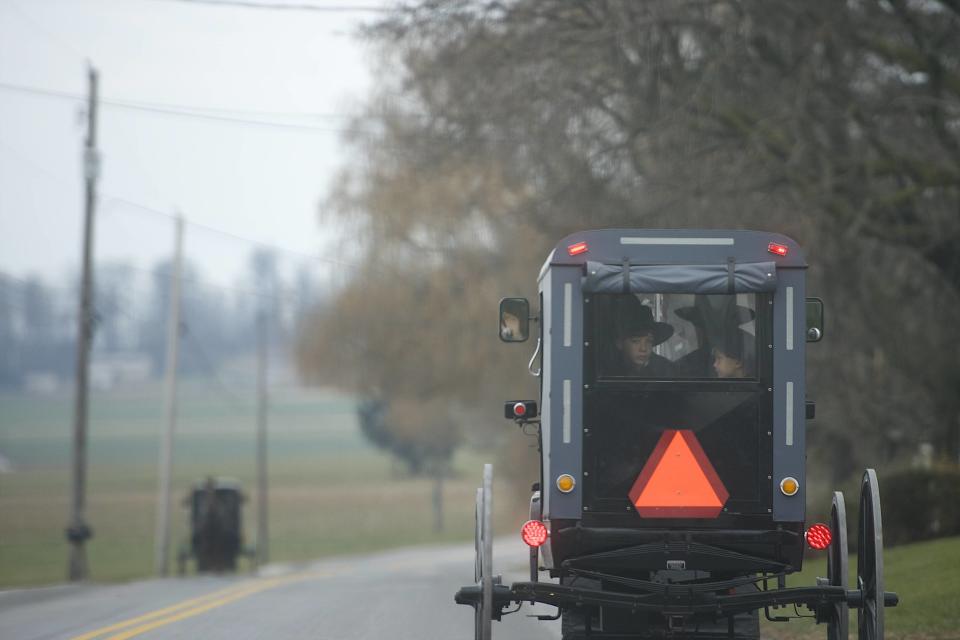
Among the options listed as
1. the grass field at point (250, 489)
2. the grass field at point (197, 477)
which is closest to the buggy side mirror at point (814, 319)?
the grass field at point (250, 489)

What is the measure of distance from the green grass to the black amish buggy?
1534cm

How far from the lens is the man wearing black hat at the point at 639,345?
372 inches

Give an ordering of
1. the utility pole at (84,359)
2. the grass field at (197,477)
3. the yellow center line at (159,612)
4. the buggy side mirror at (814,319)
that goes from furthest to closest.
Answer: the grass field at (197,477) < the utility pole at (84,359) < the yellow center line at (159,612) < the buggy side mirror at (814,319)

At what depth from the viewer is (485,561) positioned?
8.99m

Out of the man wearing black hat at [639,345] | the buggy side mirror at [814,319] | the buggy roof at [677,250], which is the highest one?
the buggy roof at [677,250]

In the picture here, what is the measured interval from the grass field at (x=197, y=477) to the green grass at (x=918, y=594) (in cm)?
2130

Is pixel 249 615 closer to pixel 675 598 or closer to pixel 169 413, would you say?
pixel 675 598

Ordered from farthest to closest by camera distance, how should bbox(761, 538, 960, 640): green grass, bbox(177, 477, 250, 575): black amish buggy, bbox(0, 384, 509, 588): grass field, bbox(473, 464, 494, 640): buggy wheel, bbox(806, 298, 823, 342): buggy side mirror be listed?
1. bbox(0, 384, 509, 588): grass field
2. bbox(177, 477, 250, 575): black amish buggy
3. bbox(761, 538, 960, 640): green grass
4. bbox(806, 298, 823, 342): buggy side mirror
5. bbox(473, 464, 494, 640): buggy wheel

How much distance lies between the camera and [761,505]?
9359 millimetres

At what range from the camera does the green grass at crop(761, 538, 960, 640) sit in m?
12.5

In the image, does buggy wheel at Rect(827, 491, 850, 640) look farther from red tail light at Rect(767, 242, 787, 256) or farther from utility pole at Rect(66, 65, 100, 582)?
utility pole at Rect(66, 65, 100, 582)

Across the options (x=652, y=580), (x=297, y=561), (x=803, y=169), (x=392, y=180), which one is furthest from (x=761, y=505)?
(x=297, y=561)

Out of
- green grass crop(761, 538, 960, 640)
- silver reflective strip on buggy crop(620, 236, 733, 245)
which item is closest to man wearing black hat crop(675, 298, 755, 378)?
silver reflective strip on buggy crop(620, 236, 733, 245)

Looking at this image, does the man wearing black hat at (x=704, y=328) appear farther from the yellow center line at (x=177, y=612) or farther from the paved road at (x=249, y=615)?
the yellow center line at (x=177, y=612)
